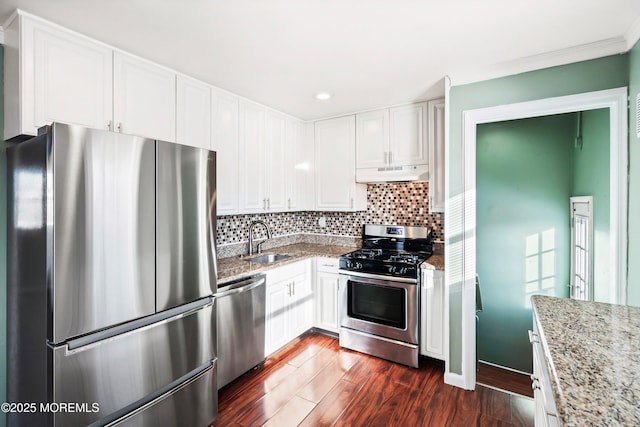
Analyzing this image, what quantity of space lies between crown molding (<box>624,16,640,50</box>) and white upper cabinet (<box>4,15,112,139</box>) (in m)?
3.05

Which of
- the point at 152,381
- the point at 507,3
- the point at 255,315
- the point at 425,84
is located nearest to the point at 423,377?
the point at 255,315

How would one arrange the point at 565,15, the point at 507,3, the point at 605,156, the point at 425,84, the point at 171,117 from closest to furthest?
1. the point at 507,3
2. the point at 565,15
3. the point at 171,117
4. the point at 605,156
5. the point at 425,84

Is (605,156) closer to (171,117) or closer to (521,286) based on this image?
(521,286)

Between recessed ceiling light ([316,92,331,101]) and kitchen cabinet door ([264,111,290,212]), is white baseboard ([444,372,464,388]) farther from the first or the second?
recessed ceiling light ([316,92,331,101])

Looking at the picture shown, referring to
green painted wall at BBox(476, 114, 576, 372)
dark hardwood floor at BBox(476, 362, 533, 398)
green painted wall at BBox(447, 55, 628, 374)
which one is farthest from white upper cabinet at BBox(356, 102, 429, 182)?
dark hardwood floor at BBox(476, 362, 533, 398)

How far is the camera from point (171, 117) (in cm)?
218

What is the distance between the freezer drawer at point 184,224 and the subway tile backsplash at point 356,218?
1110 millimetres

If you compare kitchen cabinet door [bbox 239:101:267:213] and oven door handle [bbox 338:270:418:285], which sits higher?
kitchen cabinet door [bbox 239:101:267:213]

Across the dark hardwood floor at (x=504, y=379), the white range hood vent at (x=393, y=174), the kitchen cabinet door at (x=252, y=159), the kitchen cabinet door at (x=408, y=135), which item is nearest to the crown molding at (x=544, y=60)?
the kitchen cabinet door at (x=408, y=135)

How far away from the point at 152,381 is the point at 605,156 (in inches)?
137

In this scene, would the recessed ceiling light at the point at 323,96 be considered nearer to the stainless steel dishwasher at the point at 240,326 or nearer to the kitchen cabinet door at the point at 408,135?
the kitchen cabinet door at the point at 408,135

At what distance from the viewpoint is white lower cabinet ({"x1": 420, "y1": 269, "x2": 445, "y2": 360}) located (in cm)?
258

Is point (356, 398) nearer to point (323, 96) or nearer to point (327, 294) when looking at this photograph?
point (327, 294)

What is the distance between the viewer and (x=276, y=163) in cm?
323
